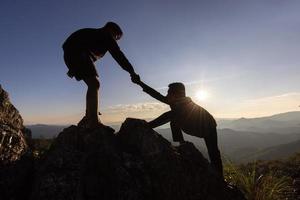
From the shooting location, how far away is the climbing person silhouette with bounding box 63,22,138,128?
6949 mm

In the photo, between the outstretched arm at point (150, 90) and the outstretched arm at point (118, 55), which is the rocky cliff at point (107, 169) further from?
the outstretched arm at point (118, 55)

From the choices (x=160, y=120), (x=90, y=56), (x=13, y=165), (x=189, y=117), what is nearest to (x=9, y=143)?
(x=13, y=165)

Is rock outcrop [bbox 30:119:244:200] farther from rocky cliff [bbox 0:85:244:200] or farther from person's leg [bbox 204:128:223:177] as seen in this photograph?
person's leg [bbox 204:128:223:177]

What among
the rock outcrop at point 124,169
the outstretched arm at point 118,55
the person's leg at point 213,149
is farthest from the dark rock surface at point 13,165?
the person's leg at point 213,149

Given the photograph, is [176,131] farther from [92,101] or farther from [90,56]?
[90,56]

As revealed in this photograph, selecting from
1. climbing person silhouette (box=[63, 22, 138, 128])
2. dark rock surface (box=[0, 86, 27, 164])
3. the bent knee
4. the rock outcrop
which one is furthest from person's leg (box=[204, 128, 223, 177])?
dark rock surface (box=[0, 86, 27, 164])

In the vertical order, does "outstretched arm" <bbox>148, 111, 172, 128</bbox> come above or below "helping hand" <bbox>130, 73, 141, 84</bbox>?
below

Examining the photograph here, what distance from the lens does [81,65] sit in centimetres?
696

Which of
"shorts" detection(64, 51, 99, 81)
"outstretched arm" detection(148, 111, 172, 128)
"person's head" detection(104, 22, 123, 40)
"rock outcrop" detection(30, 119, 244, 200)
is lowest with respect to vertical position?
"rock outcrop" detection(30, 119, 244, 200)

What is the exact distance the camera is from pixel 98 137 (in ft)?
21.5

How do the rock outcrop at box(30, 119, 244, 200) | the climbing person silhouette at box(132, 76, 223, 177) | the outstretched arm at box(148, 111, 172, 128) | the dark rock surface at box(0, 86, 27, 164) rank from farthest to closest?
the climbing person silhouette at box(132, 76, 223, 177), the outstretched arm at box(148, 111, 172, 128), the dark rock surface at box(0, 86, 27, 164), the rock outcrop at box(30, 119, 244, 200)

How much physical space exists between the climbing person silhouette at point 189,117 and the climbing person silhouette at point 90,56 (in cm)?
116

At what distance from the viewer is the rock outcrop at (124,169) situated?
216 inches

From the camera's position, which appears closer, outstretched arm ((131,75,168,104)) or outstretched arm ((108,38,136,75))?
outstretched arm ((108,38,136,75))
